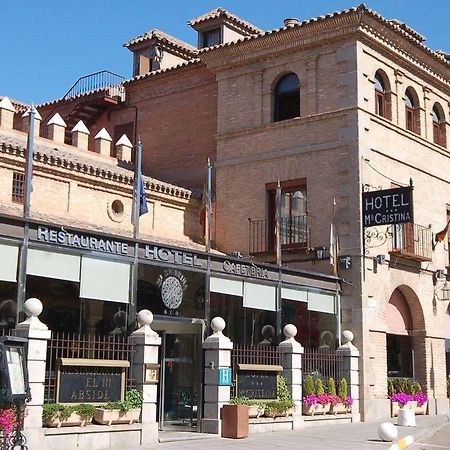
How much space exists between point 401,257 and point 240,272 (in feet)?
22.5

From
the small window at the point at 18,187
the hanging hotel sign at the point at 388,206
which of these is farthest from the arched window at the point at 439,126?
the small window at the point at 18,187

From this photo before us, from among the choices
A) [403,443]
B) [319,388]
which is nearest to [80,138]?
[319,388]

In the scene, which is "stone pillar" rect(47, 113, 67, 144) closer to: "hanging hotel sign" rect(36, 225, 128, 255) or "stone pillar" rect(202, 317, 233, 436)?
"hanging hotel sign" rect(36, 225, 128, 255)

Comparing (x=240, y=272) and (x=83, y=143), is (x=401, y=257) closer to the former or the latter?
(x=240, y=272)

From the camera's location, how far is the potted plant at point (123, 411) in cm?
1557

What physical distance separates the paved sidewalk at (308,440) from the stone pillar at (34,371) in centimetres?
266

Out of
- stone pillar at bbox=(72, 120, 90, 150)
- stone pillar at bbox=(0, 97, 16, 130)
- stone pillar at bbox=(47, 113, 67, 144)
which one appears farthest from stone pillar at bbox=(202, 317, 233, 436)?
stone pillar at bbox=(0, 97, 16, 130)

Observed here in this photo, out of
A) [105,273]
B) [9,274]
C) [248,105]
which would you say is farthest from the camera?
[248,105]

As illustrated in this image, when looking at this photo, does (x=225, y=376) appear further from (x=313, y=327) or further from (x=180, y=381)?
(x=313, y=327)

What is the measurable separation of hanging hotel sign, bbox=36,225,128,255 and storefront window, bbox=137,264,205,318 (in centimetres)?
107

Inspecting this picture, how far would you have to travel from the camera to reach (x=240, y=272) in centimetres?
2089

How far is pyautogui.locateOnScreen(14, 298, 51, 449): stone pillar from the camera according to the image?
1387 centimetres

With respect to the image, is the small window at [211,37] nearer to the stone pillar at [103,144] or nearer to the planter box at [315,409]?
the stone pillar at [103,144]

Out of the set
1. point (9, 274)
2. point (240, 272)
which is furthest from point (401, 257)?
point (9, 274)
